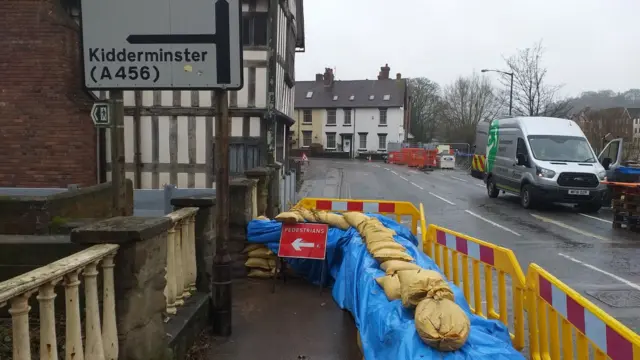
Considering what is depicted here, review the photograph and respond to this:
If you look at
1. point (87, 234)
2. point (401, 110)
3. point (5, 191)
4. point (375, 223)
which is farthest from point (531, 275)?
point (401, 110)

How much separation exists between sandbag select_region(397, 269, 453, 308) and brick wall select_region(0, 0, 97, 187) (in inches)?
412

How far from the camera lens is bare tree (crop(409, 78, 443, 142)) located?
78625mm

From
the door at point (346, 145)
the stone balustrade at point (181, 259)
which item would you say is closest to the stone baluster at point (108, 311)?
the stone balustrade at point (181, 259)

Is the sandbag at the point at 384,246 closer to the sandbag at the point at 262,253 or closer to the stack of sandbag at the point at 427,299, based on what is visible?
the stack of sandbag at the point at 427,299

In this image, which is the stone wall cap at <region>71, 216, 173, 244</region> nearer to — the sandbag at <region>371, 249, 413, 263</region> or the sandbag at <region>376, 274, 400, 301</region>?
the sandbag at <region>376, 274, 400, 301</region>

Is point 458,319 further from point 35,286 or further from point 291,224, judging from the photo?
point 291,224

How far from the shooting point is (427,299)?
3271 millimetres

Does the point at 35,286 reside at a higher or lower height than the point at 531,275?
higher

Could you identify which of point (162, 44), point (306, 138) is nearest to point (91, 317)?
point (162, 44)

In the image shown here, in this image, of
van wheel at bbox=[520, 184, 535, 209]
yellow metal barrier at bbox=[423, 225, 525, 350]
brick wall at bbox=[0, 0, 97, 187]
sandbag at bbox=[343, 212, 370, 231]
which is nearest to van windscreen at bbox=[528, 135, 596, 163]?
van wheel at bbox=[520, 184, 535, 209]

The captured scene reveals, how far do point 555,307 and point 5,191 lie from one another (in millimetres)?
10509

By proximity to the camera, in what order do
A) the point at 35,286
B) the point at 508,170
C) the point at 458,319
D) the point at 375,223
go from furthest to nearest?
the point at 508,170, the point at 375,223, the point at 458,319, the point at 35,286

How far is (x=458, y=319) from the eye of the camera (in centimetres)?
302

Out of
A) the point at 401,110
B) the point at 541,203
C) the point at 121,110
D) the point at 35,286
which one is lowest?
the point at 541,203
